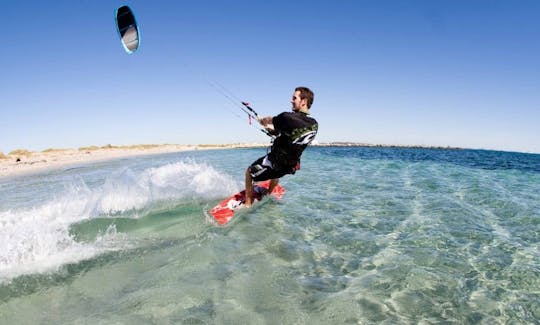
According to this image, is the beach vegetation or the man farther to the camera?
the beach vegetation

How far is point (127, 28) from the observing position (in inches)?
374

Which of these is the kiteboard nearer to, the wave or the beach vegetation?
the wave

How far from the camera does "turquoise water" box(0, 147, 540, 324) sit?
4.16 meters

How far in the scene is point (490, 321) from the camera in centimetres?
411

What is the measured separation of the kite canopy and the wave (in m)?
3.70

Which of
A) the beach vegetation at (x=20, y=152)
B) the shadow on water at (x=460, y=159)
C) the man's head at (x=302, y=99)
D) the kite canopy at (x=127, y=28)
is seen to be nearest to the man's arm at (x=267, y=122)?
the man's head at (x=302, y=99)

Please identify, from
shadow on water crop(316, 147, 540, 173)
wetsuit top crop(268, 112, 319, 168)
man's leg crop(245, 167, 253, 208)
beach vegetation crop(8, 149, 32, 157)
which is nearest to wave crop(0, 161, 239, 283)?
man's leg crop(245, 167, 253, 208)

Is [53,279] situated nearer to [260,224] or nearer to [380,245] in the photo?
[260,224]

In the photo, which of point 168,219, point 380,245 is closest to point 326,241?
point 380,245

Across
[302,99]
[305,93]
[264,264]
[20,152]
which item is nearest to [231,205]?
[302,99]

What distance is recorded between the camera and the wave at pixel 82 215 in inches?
210

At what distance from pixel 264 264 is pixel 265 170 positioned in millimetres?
3448

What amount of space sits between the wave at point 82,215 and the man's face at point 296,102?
4450 millimetres

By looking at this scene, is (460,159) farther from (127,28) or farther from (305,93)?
(127,28)
